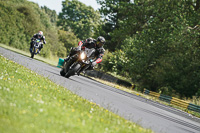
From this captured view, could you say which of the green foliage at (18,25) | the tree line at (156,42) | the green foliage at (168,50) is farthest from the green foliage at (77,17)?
the green foliage at (168,50)

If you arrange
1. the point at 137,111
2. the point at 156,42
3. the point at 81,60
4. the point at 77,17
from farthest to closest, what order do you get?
1. the point at 77,17
2. the point at 156,42
3. the point at 81,60
4. the point at 137,111

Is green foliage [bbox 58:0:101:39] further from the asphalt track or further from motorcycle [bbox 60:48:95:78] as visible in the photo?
motorcycle [bbox 60:48:95:78]

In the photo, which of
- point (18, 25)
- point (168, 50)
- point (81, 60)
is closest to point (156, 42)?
point (168, 50)

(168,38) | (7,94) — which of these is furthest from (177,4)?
(7,94)

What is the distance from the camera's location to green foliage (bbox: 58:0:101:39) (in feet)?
318

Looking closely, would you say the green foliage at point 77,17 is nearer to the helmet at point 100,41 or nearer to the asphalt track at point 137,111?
the asphalt track at point 137,111

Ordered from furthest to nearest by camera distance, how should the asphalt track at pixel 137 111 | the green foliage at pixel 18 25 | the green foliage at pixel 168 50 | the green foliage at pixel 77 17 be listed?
the green foliage at pixel 77 17
the green foliage at pixel 18 25
the green foliage at pixel 168 50
the asphalt track at pixel 137 111

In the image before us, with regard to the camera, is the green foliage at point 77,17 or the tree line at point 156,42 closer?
the tree line at point 156,42

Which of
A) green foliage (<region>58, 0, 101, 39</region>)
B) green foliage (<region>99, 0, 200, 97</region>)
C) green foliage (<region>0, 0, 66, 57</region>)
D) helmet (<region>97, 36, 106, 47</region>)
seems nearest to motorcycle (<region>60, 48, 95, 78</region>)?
helmet (<region>97, 36, 106, 47</region>)

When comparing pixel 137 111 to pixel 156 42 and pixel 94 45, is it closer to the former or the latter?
pixel 94 45

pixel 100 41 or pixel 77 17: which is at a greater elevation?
pixel 77 17

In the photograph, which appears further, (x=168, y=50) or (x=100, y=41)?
(x=168, y=50)

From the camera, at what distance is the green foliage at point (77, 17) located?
96.9 m

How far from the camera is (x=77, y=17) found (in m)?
106
